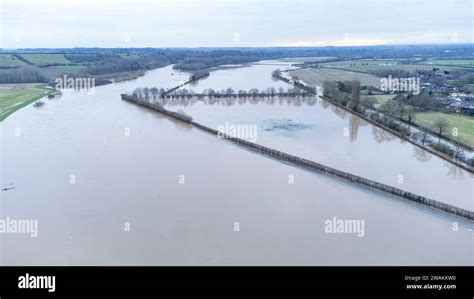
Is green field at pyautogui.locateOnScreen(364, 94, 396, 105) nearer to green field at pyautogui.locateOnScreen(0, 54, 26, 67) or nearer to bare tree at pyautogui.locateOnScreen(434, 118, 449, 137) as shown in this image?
bare tree at pyautogui.locateOnScreen(434, 118, 449, 137)

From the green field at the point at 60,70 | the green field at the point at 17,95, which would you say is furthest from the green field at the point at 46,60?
the green field at the point at 17,95

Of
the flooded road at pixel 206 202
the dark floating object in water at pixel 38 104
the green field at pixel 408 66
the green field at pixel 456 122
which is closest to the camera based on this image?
the flooded road at pixel 206 202

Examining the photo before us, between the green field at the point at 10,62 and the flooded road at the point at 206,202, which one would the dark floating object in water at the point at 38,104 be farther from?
the green field at the point at 10,62

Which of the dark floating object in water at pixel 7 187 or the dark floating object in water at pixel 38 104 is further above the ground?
the dark floating object in water at pixel 38 104

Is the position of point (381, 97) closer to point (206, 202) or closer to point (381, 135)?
point (381, 135)

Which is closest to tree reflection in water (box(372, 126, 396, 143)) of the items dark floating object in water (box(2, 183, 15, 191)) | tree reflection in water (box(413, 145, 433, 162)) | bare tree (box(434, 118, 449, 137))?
tree reflection in water (box(413, 145, 433, 162))

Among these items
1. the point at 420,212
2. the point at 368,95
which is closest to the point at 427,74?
the point at 368,95

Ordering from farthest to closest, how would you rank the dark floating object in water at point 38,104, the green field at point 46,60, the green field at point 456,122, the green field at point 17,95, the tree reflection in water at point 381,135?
the green field at point 46,60 → the dark floating object in water at point 38,104 → the green field at point 17,95 → the tree reflection in water at point 381,135 → the green field at point 456,122
